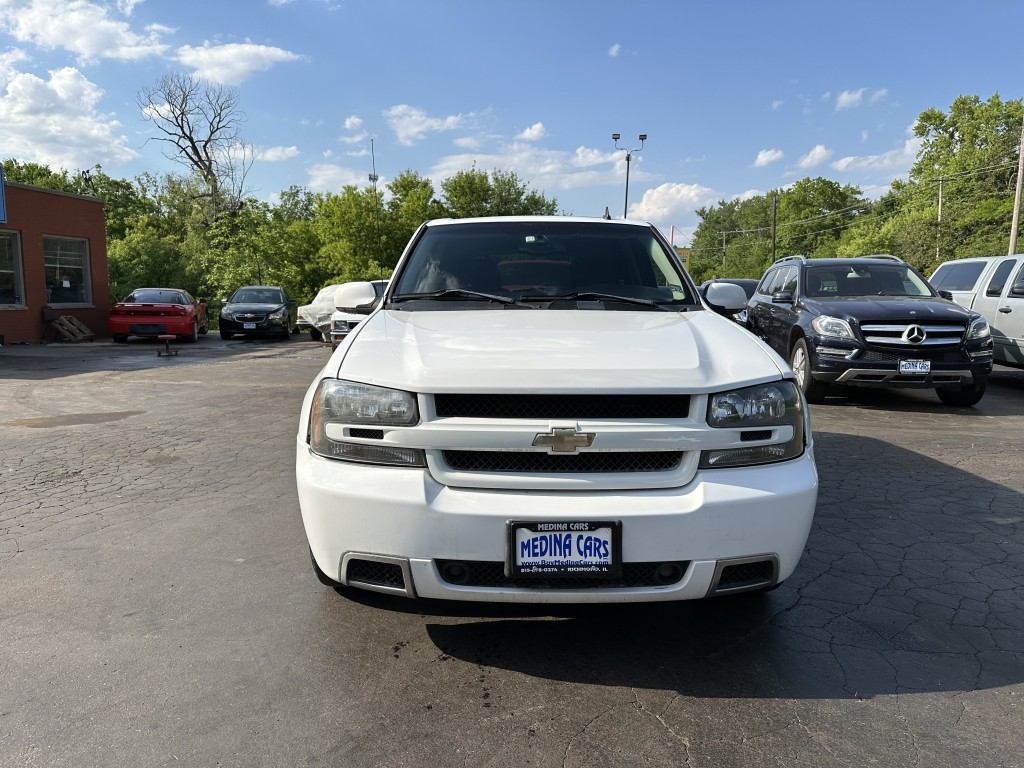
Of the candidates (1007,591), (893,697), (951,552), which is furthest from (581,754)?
(951,552)

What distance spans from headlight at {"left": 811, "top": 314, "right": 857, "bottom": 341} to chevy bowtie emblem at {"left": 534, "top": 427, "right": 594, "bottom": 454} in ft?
21.9

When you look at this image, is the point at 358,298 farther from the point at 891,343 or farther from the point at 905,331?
the point at 905,331

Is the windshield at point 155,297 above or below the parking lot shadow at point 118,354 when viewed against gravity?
above

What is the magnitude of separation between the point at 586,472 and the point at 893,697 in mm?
1298

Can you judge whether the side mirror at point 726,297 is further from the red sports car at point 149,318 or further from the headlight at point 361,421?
the red sports car at point 149,318

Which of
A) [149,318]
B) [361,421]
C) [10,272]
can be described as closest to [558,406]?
[361,421]

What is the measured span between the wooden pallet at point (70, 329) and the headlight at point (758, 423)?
73.2 feet

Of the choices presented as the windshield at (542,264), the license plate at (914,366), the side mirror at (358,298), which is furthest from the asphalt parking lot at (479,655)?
the license plate at (914,366)

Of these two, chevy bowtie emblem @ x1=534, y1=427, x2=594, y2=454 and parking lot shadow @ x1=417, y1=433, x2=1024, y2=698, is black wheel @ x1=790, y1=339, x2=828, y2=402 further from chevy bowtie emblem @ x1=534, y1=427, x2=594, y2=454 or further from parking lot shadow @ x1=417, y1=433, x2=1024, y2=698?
chevy bowtie emblem @ x1=534, y1=427, x2=594, y2=454

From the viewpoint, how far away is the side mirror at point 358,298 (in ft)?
14.5

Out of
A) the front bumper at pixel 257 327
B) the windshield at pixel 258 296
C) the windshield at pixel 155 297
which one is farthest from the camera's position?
the windshield at pixel 258 296

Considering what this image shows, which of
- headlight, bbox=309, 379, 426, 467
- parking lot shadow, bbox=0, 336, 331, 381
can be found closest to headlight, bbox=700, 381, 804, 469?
headlight, bbox=309, 379, 426, 467

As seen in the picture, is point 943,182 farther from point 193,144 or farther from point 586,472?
point 586,472

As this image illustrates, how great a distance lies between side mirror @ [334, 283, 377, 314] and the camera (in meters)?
4.41
